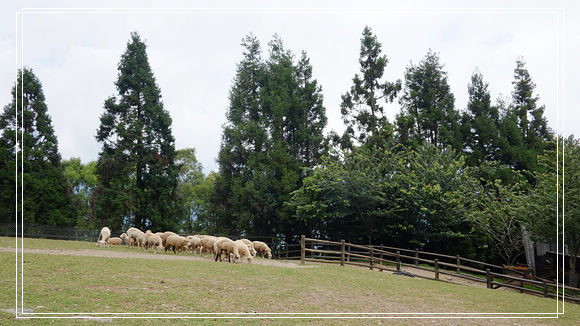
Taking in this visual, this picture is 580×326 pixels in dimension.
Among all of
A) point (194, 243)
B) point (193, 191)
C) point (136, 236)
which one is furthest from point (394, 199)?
point (193, 191)

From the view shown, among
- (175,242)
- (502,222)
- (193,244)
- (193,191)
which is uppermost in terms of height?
(193,191)

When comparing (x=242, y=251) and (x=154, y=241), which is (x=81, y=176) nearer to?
(x=154, y=241)

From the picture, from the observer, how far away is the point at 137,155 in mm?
29359

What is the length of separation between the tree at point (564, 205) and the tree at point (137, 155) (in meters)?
21.5

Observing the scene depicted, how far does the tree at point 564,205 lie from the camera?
Result: 15977 millimetres

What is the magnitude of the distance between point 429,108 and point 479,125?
3795 millimetres

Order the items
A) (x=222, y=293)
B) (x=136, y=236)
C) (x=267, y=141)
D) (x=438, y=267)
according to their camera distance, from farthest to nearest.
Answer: (x=267, y=141) → (x=136, y=236) → (x=438, y=267) → (x=222, y=293)

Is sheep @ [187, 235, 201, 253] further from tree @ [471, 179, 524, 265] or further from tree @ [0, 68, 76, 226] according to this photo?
tree @ [0, 68, 76, 226]

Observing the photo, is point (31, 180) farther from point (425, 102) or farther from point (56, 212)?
point (425, 102)

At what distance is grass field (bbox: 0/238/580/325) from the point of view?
8226 mm

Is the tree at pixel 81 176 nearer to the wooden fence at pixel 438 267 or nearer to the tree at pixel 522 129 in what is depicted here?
the wooden fence at pixel 438 267

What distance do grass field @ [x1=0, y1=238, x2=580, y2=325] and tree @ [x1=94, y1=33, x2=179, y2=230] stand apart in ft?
53.0

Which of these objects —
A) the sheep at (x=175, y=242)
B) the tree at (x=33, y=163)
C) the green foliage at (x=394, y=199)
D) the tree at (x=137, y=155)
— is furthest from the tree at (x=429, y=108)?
the tree at (x=33, y=163)

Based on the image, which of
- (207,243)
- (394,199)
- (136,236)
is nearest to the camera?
(207,243)
